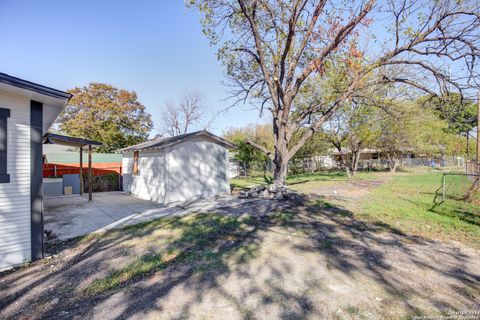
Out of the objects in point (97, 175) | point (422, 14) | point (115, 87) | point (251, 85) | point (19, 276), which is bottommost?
point (19, 276)

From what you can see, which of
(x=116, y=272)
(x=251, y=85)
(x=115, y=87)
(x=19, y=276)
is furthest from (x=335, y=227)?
(x=115, y=87)

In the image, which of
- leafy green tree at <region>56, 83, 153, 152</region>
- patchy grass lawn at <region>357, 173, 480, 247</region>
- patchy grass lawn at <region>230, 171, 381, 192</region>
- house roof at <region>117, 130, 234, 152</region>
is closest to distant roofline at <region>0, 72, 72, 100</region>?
house roof at <region>117, 130, 234, 152</region>

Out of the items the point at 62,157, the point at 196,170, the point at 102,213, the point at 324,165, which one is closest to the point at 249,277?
the point at 102,213

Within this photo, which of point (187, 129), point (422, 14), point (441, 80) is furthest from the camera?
point (187, 129)

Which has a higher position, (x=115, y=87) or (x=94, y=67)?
(x=115, y=87)

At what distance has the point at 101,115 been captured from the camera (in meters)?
25.8

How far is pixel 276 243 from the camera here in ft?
17.3

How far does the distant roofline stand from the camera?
4.14 metres

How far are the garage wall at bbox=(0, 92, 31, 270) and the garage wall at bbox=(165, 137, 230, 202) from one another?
6.05 metres

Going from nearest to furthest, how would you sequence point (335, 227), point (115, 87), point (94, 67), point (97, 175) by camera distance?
point (335, 227), point (94, 67), point (97, 175), point (115, 87)

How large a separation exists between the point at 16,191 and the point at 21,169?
0.40 metres

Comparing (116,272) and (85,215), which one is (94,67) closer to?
(85,215)

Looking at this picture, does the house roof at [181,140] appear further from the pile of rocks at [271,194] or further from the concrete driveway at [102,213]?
the pile of rocks at [271,194]

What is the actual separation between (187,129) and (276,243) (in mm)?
30199
